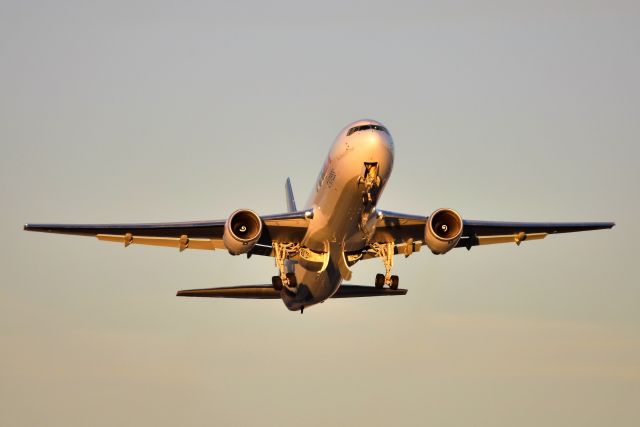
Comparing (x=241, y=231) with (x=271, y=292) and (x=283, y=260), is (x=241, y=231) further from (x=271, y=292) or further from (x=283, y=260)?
(x=271, y=292)

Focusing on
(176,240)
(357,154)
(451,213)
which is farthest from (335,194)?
(176,240)

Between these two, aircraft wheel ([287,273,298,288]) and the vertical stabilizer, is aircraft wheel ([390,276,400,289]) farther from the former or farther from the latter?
the vertical stabilizer

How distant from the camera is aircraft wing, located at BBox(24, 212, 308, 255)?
4644cm

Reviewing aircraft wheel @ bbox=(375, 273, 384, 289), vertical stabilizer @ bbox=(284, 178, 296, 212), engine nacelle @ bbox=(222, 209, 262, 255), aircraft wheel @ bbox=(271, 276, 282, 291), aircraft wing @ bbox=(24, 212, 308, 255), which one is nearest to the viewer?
engine nacelle @ bbox=(222, 209, 262, 255)

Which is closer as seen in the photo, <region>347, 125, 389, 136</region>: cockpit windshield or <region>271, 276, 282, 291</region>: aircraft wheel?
<region>347, 125, 389, 136</region>: cockpit windshield

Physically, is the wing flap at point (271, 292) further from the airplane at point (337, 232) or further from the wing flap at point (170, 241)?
the wing flap at point (170, 241)

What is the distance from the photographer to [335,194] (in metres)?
43.7

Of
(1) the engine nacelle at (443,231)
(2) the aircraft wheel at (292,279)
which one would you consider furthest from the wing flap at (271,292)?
(1) the engine nacelle at (443,231)

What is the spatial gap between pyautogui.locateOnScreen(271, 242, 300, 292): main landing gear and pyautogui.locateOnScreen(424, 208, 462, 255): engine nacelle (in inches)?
209

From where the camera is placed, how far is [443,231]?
46.1m

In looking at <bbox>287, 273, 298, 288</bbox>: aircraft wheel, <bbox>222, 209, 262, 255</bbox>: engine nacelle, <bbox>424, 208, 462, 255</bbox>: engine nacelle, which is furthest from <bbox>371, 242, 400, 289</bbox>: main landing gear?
<bbox>222, 209, 262, 255</bbox>: engine nacelle

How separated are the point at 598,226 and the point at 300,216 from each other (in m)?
13.1

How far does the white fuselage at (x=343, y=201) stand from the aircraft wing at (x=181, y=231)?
779 millimetres

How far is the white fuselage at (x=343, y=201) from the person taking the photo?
42281mm
